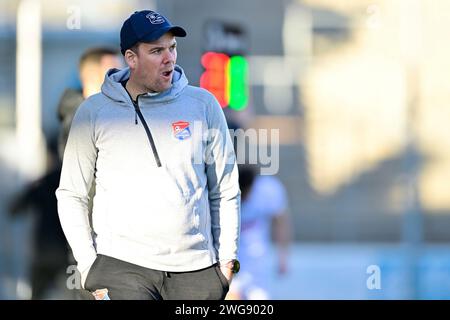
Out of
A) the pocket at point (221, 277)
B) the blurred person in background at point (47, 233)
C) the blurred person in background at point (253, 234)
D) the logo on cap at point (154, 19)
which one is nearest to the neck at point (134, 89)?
the logo on cap at point (154, 19)

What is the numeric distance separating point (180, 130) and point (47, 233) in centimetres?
334

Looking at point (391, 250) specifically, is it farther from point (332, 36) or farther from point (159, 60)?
point (159, 60)

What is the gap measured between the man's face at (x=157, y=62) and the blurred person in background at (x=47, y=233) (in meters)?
2.65

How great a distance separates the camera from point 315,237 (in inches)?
682

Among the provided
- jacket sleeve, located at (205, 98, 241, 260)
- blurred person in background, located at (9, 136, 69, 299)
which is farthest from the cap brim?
blurred person in background, located at (9, 136, 69, 299)

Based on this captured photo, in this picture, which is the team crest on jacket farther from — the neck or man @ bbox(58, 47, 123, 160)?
man @ bbox(58, 47, 123, 160)

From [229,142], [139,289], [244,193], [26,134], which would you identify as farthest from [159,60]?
[26,134]

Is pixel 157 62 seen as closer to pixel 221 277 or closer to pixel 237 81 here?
pixel 221 277

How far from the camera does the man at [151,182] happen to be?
450 cm

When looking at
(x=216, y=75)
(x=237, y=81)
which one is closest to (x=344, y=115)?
(x=237, y=81)

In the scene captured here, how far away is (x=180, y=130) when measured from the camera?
4.54 m

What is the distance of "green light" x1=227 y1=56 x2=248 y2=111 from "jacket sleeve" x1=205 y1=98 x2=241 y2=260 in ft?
12.0

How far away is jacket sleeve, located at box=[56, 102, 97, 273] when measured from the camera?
15.0ft

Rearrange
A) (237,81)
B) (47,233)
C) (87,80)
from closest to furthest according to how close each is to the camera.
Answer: (87,80) < (47,233) < (237,81)
